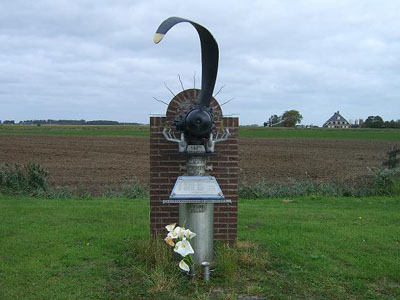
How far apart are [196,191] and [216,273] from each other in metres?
1.05

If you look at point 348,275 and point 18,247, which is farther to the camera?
point 18,247

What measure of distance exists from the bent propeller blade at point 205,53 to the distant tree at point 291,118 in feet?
359

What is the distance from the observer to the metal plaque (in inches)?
174

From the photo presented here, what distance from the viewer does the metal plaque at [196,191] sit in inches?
174

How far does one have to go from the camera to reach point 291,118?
11600 centimetres

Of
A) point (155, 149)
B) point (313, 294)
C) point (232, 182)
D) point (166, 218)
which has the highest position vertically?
point (155, 149)

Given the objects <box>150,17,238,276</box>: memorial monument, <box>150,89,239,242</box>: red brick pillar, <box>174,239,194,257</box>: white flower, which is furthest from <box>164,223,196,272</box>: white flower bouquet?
<box>150,89,239,242</box>: red brick pillar

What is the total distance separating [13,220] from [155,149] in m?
3.34

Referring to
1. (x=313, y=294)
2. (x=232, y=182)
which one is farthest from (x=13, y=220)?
(x=313, y=294)

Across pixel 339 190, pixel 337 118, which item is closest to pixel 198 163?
pixel 339 190

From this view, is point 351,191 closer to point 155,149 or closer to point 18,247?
point 155,149

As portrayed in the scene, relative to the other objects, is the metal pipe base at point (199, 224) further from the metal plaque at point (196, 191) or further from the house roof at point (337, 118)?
the house roof at point (337, 118)

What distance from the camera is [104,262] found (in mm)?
5402

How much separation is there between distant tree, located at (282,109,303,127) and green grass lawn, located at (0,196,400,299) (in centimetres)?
10635
